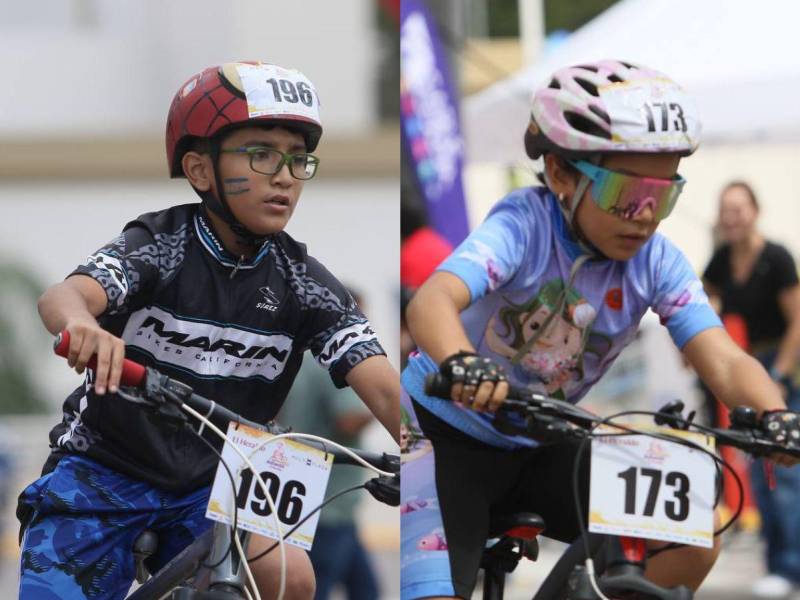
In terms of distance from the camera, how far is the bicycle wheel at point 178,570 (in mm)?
4348

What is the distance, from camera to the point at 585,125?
15.6 ft

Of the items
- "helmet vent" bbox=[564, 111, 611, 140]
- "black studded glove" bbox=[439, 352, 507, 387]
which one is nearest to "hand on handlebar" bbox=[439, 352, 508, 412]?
"black studded glove" bbox=[439, 352, 507, 387]

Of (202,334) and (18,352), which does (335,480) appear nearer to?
(202,334)

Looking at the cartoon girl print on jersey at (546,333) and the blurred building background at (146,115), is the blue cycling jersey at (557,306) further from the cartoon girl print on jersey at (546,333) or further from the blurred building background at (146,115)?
the blurred building background at (146,115)

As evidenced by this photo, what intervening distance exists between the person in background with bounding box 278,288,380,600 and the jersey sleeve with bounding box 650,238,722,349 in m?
3.71

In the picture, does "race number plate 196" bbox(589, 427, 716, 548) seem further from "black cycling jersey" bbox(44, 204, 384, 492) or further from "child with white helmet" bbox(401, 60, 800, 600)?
"black cycling jersey" bbox(44, 204, 384, 492)

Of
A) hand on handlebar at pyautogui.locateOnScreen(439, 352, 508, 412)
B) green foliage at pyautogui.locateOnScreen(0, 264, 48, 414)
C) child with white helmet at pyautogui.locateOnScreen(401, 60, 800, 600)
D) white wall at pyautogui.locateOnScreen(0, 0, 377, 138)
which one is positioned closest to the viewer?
hand on handlebar at pyautogui.locateOnScreen(439, 352, 508, 412)

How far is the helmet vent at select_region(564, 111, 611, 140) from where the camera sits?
15.3 feet

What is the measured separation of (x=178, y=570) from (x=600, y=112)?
174 cm

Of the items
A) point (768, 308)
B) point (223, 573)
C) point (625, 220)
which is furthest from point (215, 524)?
point (768, 308)

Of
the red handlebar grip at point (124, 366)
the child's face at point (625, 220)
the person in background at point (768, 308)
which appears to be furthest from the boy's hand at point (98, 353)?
the person in background at point (768, 308)

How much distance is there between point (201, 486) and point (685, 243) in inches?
359

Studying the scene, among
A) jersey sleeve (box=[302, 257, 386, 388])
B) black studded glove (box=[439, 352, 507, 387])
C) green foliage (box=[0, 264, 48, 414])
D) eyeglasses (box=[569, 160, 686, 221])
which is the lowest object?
green foliage (box=[0, 264, 48, 414])

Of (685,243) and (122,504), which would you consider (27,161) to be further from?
(122,504)
